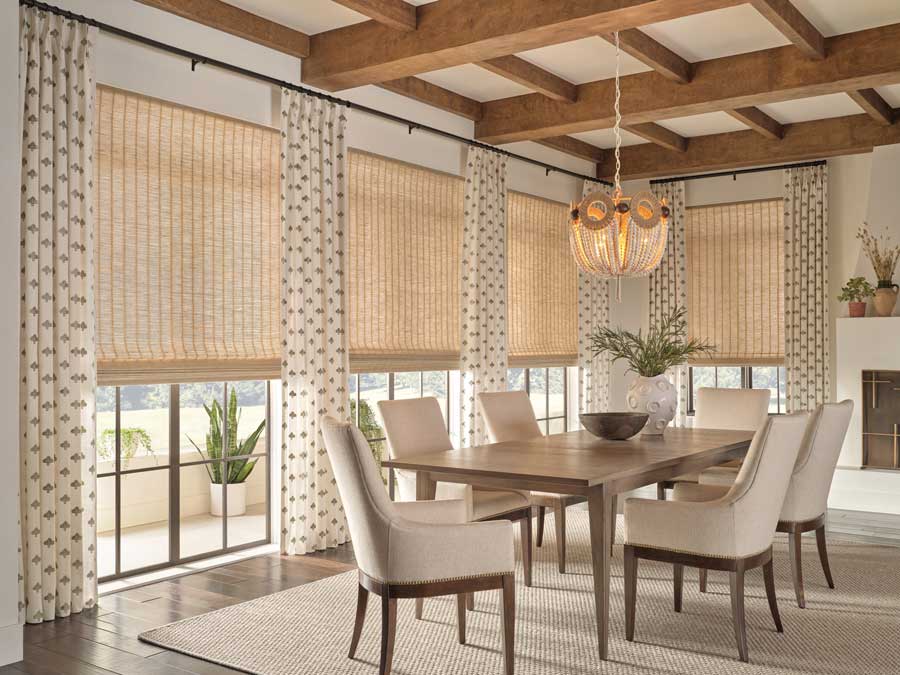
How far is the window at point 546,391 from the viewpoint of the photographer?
7.70 m

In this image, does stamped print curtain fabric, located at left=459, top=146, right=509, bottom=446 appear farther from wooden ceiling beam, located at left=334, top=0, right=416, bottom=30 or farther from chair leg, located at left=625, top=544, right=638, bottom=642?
chair leg, located at left=625, top=544, right=638, bottom=642

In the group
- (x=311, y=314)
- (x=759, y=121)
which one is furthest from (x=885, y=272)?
(x=311, y=314)

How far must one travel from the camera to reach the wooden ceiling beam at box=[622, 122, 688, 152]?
6914 millimetres

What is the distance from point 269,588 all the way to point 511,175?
4.12 m

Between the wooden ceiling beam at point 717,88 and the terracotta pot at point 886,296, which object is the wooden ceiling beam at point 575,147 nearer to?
the wooden ceiling beam at point 717,88

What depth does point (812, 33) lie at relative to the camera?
498cm

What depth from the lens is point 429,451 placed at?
15.0ft

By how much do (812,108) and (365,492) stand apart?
17.4ft

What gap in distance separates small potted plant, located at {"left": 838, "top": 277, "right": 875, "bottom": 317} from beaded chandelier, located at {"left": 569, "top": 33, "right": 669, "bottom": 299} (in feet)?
9.99

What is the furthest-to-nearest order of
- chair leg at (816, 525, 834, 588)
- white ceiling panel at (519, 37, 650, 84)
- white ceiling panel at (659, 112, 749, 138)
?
white ceiling panel at (659, 112, 749, 138) → white ceiling panel at (519, 37, 650, 84) → chair leg at (816, 525, 834, 588)

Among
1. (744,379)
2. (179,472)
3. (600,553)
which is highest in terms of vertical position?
(744,379)

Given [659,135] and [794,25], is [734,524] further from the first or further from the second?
[659,135]

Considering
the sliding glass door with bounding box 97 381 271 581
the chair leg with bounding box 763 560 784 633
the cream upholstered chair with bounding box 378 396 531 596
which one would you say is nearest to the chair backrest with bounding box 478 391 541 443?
the cream upholstered chair with bounding box 378 396 531 596

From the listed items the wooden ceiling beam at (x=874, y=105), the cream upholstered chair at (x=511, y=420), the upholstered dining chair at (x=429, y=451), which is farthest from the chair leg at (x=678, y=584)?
the wooden ceiling beam at (x=874, y=105)
